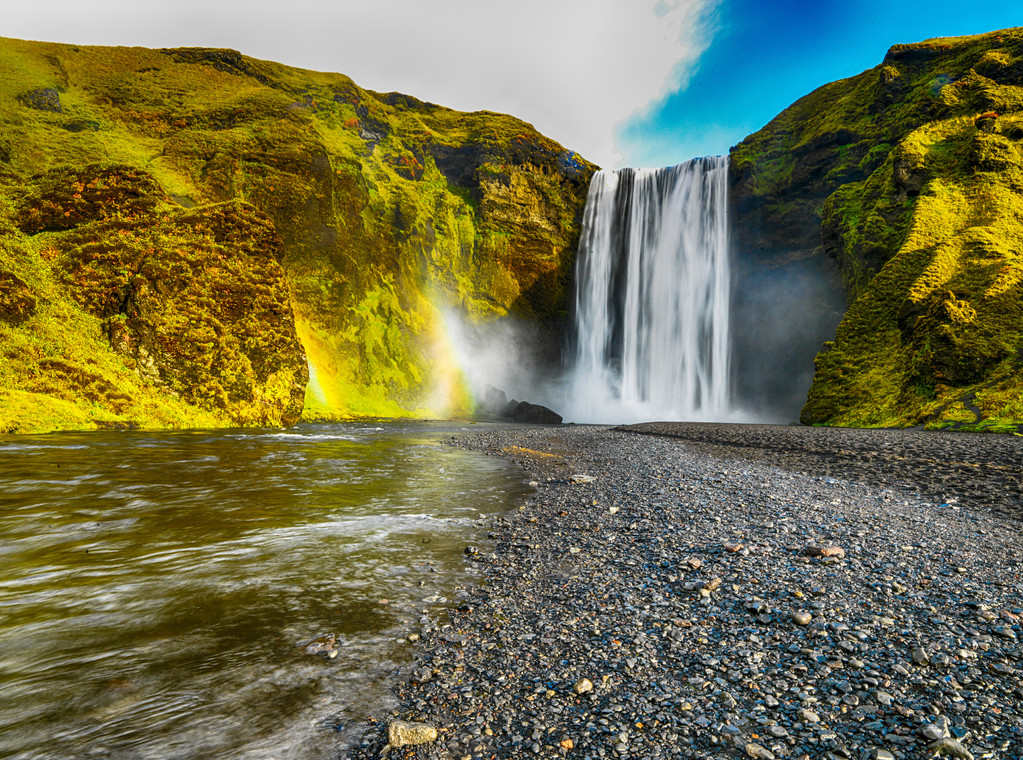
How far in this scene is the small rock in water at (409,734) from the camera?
2789 millimetres

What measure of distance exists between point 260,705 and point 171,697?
743mm

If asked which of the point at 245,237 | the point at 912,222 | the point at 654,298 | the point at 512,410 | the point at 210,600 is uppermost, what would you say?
the point at 912,222

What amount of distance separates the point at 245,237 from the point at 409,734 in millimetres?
34215

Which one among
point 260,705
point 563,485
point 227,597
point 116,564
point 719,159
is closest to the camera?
point 260,705

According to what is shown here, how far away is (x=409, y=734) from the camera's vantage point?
9.30 ft

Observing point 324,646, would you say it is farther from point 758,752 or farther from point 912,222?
point 912,222

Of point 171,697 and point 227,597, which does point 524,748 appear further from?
point 227,597

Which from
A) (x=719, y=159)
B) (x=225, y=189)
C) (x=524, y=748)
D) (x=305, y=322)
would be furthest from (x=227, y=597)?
(x=719, y=159)

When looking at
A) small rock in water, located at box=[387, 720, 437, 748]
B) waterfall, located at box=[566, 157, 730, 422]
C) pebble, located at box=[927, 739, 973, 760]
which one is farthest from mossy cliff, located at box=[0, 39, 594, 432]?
pebble, located at box=[927, 739, 973, 760]

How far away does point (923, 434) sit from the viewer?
16297 mm

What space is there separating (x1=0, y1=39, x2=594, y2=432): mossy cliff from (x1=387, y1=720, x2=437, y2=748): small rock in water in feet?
77.7

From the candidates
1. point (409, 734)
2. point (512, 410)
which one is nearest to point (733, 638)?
point (409, 734)

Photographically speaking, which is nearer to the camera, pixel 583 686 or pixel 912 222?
pixel 583 686

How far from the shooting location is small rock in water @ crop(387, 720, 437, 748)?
2789 mm
